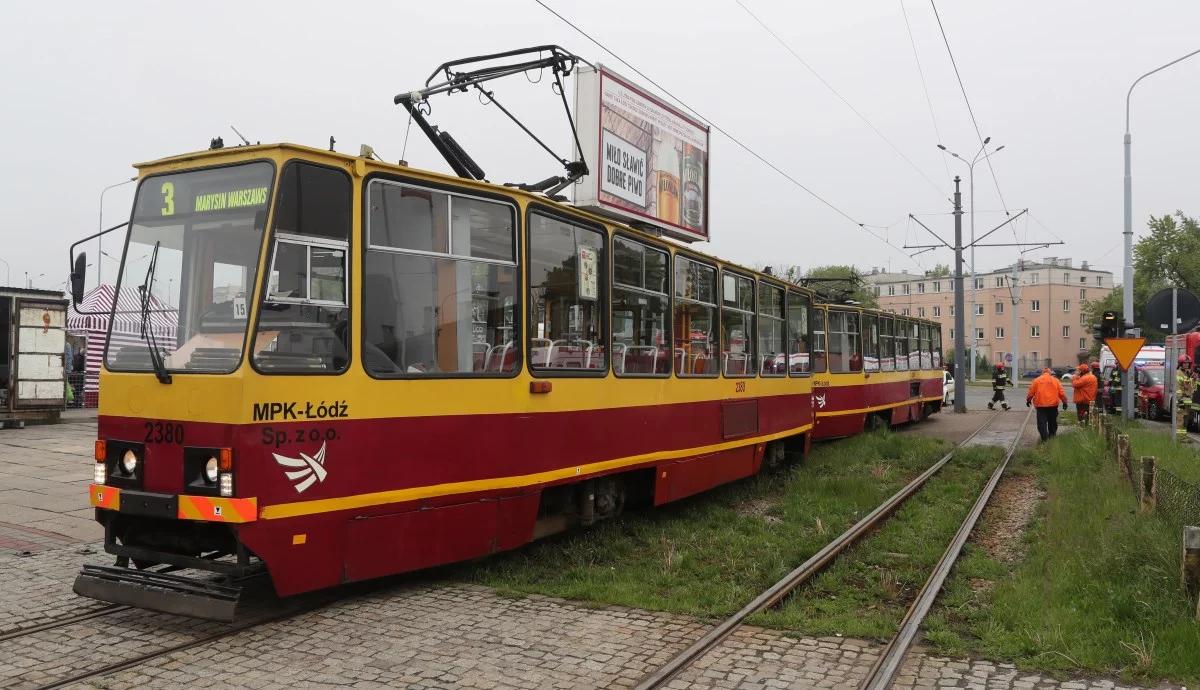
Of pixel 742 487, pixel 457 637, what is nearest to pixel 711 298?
pixel 742 487

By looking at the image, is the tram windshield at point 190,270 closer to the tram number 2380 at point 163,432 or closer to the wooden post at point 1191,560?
the tram number 2380 at point 163,432

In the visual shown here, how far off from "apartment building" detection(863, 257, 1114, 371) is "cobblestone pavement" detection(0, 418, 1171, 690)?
84.2 m

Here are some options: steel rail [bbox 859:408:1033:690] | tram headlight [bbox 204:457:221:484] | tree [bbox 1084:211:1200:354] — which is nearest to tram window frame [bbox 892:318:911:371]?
steel rail [bbox 859:408:1033:690]

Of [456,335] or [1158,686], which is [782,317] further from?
[1158,686]

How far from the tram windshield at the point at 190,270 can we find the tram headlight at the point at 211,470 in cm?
53

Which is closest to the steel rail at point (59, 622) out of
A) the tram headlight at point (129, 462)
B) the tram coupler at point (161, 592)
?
the tram coupler at point (161, 592)

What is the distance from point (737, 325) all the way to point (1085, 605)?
→ 18.7 ft

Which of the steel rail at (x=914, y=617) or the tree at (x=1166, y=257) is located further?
the tree at (x=1166, y=257)

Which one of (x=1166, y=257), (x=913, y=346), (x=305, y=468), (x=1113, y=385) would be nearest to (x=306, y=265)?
(x=305, y=468)

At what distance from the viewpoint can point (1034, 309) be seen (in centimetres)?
8950

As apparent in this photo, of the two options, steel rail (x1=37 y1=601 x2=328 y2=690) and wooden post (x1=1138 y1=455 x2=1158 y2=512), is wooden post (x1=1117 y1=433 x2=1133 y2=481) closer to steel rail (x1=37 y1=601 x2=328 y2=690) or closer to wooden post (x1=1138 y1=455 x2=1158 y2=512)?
wooden post (x1=1138 y1=455 x2=1158 y2=512)

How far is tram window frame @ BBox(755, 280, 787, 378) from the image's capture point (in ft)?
38.9

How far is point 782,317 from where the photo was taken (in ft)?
42.5

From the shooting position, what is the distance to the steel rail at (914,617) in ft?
16.0
